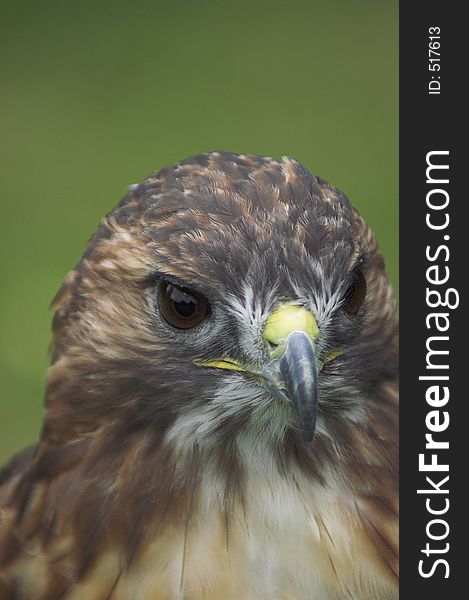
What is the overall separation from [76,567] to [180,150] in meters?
4.00

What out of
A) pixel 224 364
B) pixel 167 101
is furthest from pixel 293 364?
pixel 167 101

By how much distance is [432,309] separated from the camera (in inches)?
114

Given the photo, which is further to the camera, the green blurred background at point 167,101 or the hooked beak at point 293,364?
the green blurred background at point 167,101

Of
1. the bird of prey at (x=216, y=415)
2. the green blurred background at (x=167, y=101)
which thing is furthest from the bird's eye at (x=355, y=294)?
the green blurred background at (x=167, y=101)

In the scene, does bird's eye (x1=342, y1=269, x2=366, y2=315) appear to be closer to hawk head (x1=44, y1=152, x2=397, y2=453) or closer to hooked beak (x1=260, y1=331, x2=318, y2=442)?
hawk head (x1=44, y1=152, x2=397, y2=453)

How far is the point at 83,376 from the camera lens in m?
2.74

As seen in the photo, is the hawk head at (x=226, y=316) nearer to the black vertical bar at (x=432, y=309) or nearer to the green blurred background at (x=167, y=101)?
the black vertical bar at (x=432, y=309)

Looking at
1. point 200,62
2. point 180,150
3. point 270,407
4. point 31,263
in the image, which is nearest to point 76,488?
point 270,407

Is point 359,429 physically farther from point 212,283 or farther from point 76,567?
point 76,567

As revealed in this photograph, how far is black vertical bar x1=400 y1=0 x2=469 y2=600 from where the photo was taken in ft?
9.18

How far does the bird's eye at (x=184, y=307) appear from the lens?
259 cm

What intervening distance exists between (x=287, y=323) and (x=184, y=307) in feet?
0.71

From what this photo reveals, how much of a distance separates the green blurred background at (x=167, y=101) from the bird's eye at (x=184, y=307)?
331 centimetres

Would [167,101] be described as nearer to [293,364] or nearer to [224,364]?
[224,364]
